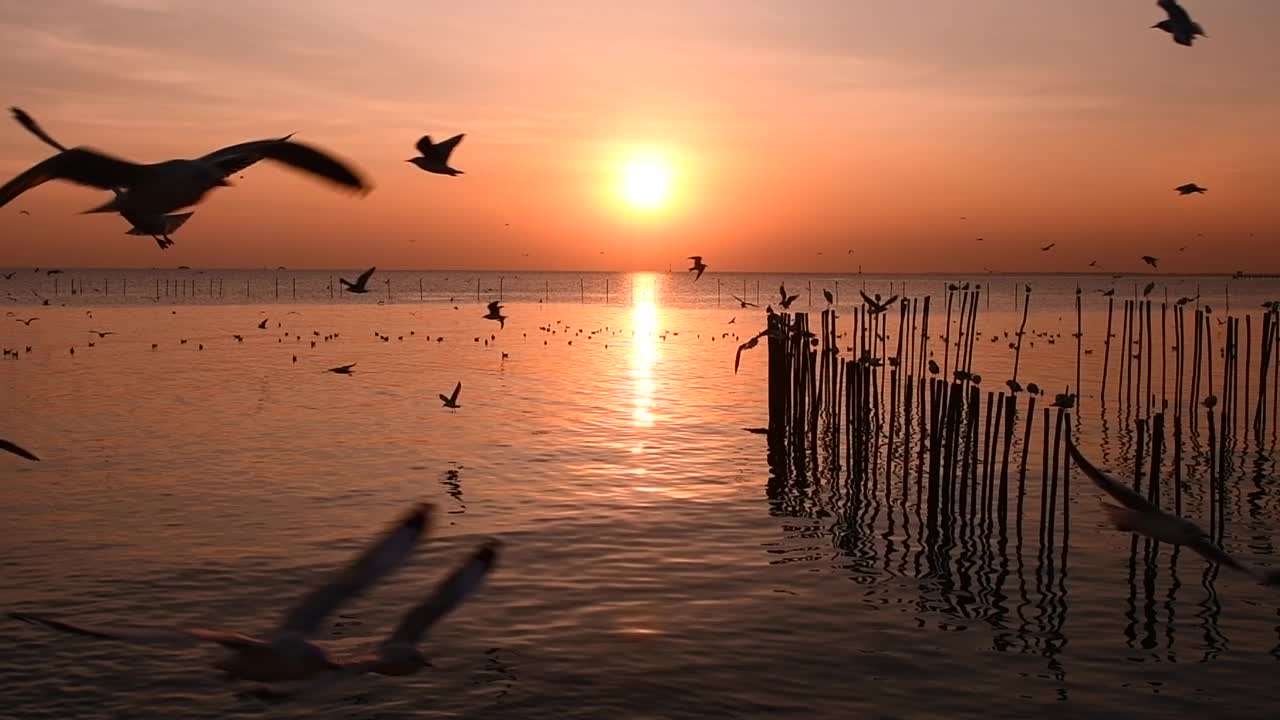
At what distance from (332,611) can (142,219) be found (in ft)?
7.58

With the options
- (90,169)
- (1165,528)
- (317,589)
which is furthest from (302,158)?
(1165,528)

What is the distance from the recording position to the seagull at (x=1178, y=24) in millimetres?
13208

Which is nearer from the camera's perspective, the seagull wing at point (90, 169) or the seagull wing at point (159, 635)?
the seagull wing at point (159, 635)

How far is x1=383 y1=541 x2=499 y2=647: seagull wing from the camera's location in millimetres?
3150

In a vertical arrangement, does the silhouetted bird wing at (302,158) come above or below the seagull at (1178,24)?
below

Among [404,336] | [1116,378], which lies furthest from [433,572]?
[404,336]

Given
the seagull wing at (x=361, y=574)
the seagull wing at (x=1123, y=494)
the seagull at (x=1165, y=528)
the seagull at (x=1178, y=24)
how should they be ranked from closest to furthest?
the seagull wing at (x=361, y=574) → the seagull at (x=1165, y=528) → the seagull wing at (x=1123, y=494) → the seagull at (x=1178, y=24)

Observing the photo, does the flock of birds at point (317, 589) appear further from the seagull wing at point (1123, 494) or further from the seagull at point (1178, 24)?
the seagull at point (1178, 24)

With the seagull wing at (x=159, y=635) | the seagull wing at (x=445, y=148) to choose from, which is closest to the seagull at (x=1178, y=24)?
the seagull wing at (x=445, y=148)

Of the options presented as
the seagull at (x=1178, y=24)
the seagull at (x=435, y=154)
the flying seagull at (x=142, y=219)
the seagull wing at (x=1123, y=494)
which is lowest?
the seagull wing at (x=1123, y=494)

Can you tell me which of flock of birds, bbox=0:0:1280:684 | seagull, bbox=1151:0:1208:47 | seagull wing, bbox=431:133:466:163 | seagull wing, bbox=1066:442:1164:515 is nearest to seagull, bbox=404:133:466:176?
seagull wing, bbox=431:133:466:163

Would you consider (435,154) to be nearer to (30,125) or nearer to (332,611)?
(30,125)

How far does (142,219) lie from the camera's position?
15.2 feet

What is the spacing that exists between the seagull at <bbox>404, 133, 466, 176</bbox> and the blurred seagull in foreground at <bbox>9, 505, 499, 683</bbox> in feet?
17.7
